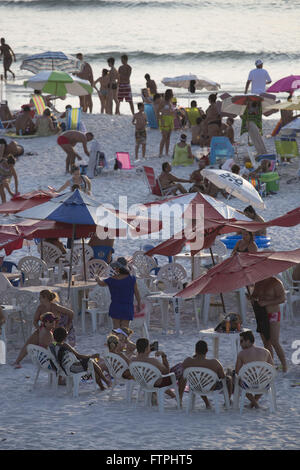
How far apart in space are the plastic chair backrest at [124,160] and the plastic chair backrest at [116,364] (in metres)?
10.9

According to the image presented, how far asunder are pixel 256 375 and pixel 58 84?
50.7ft

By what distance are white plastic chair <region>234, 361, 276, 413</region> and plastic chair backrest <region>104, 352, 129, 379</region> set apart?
1.06 metres

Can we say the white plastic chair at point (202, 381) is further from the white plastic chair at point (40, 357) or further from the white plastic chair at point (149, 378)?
the white plastic chair at point (40, 357)

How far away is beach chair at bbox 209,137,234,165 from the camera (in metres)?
18.7

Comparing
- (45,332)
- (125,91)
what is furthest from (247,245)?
(125,91)

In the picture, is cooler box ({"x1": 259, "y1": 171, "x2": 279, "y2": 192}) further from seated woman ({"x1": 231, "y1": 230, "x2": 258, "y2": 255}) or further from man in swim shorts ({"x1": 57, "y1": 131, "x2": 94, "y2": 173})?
seated woman ({"x1": 231, "y1": 230, "x2": 258, "y2": 255})

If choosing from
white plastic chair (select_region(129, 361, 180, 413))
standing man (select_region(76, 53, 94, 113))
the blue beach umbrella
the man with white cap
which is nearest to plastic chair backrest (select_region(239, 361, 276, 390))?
white plastic chair (select_region(129, 361, 180, 413))

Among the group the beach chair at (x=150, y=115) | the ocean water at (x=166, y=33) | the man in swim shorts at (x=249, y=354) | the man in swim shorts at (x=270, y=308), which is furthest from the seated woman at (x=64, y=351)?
the ocean water at (x=166, y=33)

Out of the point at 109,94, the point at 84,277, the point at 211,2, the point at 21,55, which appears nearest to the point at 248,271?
the point at 84,277

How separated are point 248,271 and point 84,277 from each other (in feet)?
10.7

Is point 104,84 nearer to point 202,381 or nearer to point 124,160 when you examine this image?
point 124,160

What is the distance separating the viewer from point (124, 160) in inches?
756

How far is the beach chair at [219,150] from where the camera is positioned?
1869 cm

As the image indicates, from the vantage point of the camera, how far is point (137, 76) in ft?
139
